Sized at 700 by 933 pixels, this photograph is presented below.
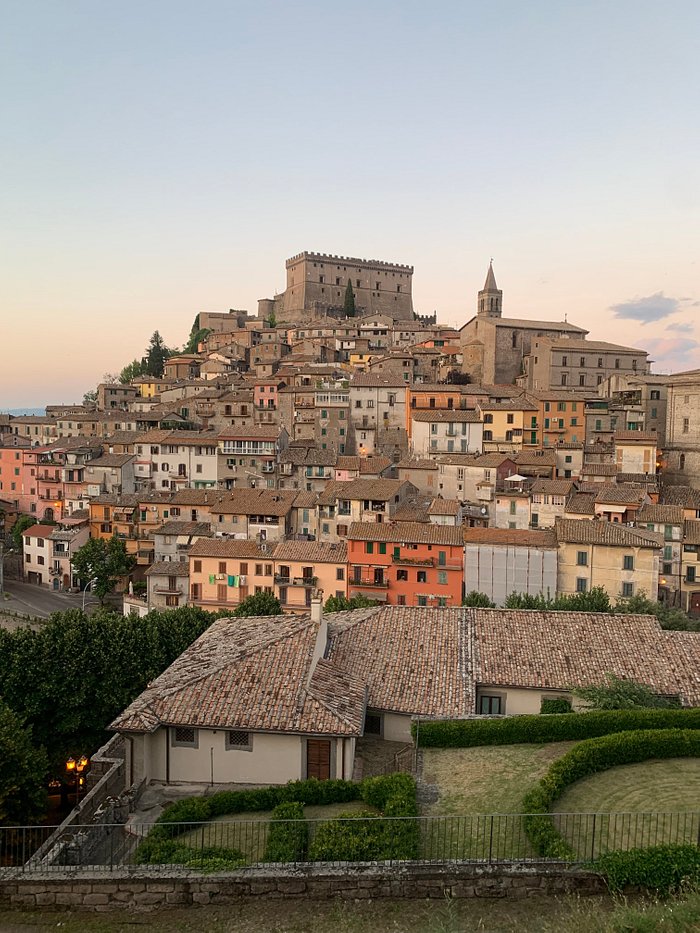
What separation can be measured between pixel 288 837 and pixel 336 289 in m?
128

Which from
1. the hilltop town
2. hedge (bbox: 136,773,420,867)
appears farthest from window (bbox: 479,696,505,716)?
the hilltop town

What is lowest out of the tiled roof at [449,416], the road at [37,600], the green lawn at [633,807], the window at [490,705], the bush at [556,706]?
the road at [37,600]

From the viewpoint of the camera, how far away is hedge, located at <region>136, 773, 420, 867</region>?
12.5 metres

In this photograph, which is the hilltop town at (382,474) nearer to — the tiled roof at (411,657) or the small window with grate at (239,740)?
the tiled roof at (411,657)

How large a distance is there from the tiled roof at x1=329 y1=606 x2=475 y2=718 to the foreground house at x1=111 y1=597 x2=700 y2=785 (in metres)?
0.06

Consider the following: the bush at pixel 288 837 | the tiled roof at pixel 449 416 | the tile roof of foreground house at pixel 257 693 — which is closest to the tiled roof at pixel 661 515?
the tiled roof at pixel 449 416

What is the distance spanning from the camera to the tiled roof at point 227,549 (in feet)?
159

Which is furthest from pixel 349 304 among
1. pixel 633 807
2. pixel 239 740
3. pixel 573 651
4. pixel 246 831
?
pixel 246 831

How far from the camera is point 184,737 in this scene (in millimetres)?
17750

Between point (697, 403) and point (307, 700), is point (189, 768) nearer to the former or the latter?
point (307, 700)

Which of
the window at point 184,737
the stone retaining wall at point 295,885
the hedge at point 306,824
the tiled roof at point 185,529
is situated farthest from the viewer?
the tiled roof at point 185,529

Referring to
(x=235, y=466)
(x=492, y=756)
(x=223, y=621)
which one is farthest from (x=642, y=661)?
(x=235, y=466)

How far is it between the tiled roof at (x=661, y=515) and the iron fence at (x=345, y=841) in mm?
34561

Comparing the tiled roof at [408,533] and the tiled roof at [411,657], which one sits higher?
the tiled roof at [408,533]
